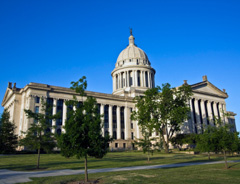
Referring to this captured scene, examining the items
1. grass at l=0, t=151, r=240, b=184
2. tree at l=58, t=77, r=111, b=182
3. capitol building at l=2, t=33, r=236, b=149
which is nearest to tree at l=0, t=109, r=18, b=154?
capitol building at l=2, t=33, r=236, b=149

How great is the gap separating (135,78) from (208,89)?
28792 millimetres

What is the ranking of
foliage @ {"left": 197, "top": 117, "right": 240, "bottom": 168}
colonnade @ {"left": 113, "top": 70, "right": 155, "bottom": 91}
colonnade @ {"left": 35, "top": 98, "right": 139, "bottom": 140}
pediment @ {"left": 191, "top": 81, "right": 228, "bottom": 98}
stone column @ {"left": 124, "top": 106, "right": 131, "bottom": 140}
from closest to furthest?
foliage @ {"left": 197, "top": 117, "right": 240, "bottom": 168}
colonnade @ {"left": 35, "top": 98, "right": 139, "bottom": 140}
stone column @ {"left": 124, "top": 106, "right": 131, "bottom": 140}
pediment @ {"left": 191, "top": 81, "right": 228, "bottom": 98}
colonnade @ {"left": 113, "top": 70, "right": 155, "bottom": 91}

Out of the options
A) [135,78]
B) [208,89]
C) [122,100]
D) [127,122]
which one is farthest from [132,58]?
[127,122]

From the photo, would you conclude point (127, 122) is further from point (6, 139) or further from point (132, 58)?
point (6, 139)

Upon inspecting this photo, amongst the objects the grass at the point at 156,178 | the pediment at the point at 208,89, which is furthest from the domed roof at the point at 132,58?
the grass at the point at 156,178

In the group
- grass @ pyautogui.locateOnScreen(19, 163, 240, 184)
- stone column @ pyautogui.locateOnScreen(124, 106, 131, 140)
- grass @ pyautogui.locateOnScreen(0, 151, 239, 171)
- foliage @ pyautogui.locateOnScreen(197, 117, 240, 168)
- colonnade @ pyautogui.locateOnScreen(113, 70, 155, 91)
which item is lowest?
grass @ pyautogui.locateOnScreen(19, 163, 240, 184)

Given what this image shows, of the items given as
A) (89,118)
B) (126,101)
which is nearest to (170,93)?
(126,101)

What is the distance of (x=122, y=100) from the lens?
247 ft

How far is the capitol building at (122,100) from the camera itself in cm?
6122

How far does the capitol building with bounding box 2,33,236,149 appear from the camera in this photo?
61219 millimetres

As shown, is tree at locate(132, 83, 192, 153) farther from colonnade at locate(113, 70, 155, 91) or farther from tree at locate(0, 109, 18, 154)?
colonnade at locate(113, 70, 155, 91)

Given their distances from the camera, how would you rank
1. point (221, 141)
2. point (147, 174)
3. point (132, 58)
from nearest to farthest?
point (147, 174), point (221, 141), point (132, 58)

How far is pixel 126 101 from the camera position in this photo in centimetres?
7594

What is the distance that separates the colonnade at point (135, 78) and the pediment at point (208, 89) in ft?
70.8
